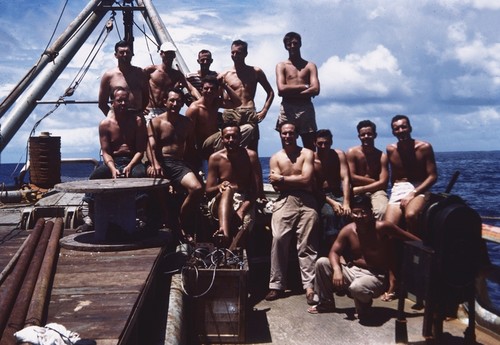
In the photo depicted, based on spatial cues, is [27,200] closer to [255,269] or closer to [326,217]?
[255,269]

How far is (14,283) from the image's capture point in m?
4.17

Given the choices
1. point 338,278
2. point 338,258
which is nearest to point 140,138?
point 338,258

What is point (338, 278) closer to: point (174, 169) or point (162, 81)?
point (174, 169)

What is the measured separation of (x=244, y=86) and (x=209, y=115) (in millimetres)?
812

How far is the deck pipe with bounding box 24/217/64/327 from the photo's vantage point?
11.6 feet

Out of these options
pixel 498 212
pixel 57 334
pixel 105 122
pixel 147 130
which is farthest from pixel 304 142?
pixel 498 212

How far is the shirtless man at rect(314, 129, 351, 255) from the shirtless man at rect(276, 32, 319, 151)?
3.46ft

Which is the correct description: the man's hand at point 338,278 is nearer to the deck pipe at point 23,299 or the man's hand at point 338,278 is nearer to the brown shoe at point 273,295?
the brown shoe at point 273,295

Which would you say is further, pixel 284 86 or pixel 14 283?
pixel 284 86

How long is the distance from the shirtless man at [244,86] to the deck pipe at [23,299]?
384 centimetres

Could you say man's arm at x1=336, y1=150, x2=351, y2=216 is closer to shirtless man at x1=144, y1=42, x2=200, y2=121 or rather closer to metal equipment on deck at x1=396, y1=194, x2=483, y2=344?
metal equipment on deck at x1=396, y1=194, x2=483, y2=344

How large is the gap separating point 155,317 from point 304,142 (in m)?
4.58

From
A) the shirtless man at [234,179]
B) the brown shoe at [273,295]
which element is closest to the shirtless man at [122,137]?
the shirtless man at [234,179]

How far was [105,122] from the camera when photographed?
7168mm
